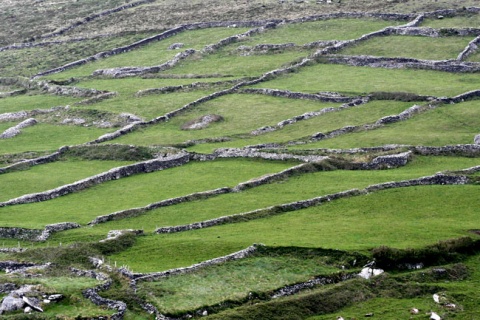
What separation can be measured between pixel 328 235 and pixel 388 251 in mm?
4869

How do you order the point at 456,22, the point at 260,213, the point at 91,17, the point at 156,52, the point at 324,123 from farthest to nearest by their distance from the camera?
the point at 91,17 < the point at 156,52 < the point at 456,22 < the point at 324,123 < the point at 260,213

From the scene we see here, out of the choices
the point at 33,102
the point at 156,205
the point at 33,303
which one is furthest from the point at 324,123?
the point at 33,303

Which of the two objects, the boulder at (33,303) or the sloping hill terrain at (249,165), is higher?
the boulder at (33,303)

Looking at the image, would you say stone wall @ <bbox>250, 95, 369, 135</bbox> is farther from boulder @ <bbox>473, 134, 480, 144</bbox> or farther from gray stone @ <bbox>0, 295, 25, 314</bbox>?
gray stone @ <bbox>0, 295, 25, 314</bbox>

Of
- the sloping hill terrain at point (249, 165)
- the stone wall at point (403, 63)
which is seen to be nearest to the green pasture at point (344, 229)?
the sloping hill terrain at point (249, 165)

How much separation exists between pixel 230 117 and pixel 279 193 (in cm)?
2995

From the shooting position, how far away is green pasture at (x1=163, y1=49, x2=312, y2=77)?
109m

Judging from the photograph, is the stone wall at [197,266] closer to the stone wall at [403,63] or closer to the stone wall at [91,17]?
the stone wall at [403,63]

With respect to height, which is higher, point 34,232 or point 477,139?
point 34,232

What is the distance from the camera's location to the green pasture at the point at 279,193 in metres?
58.2

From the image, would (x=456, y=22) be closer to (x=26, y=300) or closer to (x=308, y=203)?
(x=308, y=203)

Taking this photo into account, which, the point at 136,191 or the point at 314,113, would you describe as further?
the point at 314,113

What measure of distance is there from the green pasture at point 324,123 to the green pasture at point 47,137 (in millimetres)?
15181

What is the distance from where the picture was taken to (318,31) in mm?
123500
